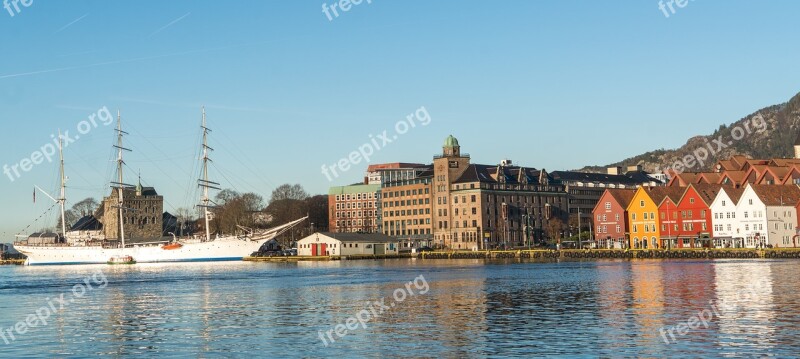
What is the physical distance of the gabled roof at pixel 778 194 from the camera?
13362 centimetres

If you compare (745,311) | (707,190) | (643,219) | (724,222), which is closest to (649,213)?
(643,219)

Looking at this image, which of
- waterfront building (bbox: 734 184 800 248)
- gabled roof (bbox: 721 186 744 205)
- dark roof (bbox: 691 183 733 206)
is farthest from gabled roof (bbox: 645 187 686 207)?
waterfront building (bbox: 734 184 800 248)

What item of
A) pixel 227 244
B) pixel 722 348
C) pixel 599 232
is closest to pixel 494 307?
pixel 722 348

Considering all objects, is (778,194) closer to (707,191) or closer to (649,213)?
(707,191)

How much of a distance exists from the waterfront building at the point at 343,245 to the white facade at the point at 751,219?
2895 inches

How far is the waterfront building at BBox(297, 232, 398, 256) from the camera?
18025cm

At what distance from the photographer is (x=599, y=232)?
162375 mm

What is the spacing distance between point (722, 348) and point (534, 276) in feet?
181

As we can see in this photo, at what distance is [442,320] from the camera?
4528 centimetres

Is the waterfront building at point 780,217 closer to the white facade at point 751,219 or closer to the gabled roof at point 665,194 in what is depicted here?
the white facade at point 751,219

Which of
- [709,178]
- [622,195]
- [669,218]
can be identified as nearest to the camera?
[669,218]

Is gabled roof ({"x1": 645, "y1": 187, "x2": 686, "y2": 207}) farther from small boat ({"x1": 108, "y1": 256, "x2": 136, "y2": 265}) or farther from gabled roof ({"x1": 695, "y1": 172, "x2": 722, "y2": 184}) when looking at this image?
small boat ({"x1": 108, "y1": 256, "x2": 136, "y2": 265})

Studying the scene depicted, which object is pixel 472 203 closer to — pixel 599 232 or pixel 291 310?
pixel 599 232

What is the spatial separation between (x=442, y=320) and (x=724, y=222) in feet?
348
